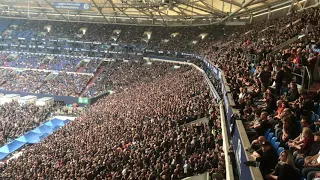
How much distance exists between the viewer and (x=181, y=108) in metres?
17.0

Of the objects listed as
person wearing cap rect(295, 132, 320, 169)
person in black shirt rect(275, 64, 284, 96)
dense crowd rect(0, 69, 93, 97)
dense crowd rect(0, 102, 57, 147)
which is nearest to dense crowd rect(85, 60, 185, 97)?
dense crowd rect(0, 69, 93, 97)

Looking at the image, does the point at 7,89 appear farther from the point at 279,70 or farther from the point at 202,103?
the point at 279,70

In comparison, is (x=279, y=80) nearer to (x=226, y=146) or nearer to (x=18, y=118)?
(x=226, y=146)

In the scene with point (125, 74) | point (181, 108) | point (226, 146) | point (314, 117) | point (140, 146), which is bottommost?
point (125, 74)

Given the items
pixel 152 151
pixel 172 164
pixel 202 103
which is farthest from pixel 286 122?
pixel 202 103

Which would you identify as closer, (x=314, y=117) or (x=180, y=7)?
(x=314, y=117)

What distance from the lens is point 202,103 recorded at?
16406 millimetres

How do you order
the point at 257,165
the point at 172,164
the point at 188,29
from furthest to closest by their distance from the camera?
the point at 188,29 < the point at 172,164 < the point at 257,165

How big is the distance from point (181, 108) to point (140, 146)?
3790 mm

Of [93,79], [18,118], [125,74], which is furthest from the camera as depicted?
[93,79]

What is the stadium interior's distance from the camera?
6730 mm

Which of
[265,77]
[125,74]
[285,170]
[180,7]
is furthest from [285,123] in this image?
[125,74]

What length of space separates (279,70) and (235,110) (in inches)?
56.6

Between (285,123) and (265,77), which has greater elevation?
(265,77)
